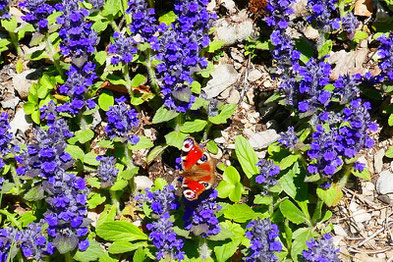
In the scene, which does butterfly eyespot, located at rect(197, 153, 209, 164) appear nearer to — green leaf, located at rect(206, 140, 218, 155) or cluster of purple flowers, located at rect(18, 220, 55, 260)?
green leaf, located at rect(206, 140, 218, 155)

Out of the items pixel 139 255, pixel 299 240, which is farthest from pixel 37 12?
pixel 299 240

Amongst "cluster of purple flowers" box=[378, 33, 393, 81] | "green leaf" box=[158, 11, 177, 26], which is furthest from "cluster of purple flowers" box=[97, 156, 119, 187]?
"cluster of purple flowers" box=[378, 33, 393, 81]

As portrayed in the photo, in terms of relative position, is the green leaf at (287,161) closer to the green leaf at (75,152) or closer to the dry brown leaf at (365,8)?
the green leaf at (75,152)

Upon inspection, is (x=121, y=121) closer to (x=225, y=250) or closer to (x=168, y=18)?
(x=225, y=250)

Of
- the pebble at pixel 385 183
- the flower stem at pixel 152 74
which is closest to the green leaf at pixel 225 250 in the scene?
the pebble at pixel 385 183

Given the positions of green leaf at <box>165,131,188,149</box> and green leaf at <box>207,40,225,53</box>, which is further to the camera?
green leaf at <box>207,40,225,53</box>

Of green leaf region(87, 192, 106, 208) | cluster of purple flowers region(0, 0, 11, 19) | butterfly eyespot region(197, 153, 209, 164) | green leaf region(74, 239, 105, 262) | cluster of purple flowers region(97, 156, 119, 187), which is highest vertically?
cluster of purple flowers region(0, 0, 11, 19)

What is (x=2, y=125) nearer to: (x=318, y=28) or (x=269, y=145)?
(x=269, y=145)

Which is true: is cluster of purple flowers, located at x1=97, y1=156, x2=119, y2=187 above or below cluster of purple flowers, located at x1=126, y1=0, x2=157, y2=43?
below
